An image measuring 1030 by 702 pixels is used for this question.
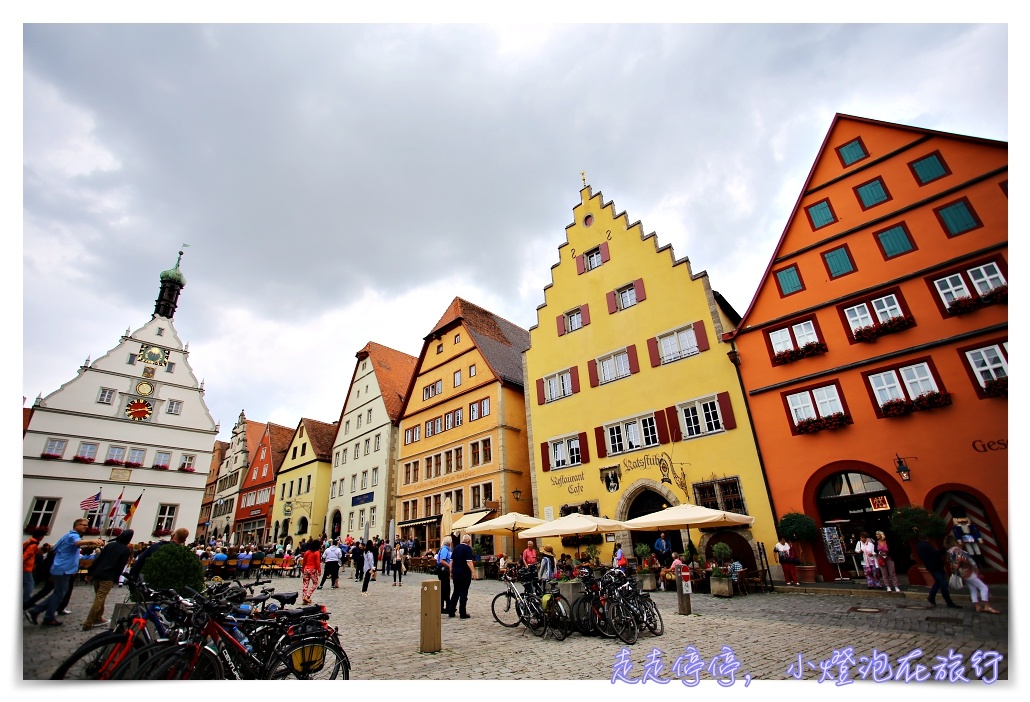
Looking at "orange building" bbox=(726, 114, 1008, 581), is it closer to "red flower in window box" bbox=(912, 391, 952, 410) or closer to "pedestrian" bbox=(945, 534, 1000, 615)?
"red flower in window box" bbox=(912, 391, 952, 410)

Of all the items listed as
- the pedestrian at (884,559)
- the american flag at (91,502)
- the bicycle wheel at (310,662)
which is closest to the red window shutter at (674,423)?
the pedestrian at (884,559)

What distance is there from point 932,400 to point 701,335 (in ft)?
22.4

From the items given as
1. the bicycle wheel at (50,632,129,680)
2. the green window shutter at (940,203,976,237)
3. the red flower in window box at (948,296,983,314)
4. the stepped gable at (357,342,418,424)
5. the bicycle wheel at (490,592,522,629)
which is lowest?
the bicycle wheel at (490,592,522,629)

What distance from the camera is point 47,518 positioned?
8.28m

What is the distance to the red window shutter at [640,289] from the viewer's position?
18.7 metres

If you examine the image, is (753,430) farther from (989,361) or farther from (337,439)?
(337,439)

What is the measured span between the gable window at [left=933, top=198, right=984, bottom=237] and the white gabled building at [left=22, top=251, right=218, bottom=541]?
13.4m

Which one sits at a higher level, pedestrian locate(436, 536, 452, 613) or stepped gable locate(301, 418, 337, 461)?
stepped gable locate(301, 418, 337, 461)

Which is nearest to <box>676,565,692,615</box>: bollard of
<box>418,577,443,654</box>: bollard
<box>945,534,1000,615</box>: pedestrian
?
<box>945,534,1000,615</box>: pedestrian

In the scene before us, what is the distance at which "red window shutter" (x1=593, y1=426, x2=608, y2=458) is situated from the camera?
1812 cm

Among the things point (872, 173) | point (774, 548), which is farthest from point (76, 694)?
A: point (872, 173)

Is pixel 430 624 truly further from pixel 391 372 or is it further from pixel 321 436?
pixel 321 436

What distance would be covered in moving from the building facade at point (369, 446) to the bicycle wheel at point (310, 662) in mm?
23707

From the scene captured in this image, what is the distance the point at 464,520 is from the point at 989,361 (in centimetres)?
1733
